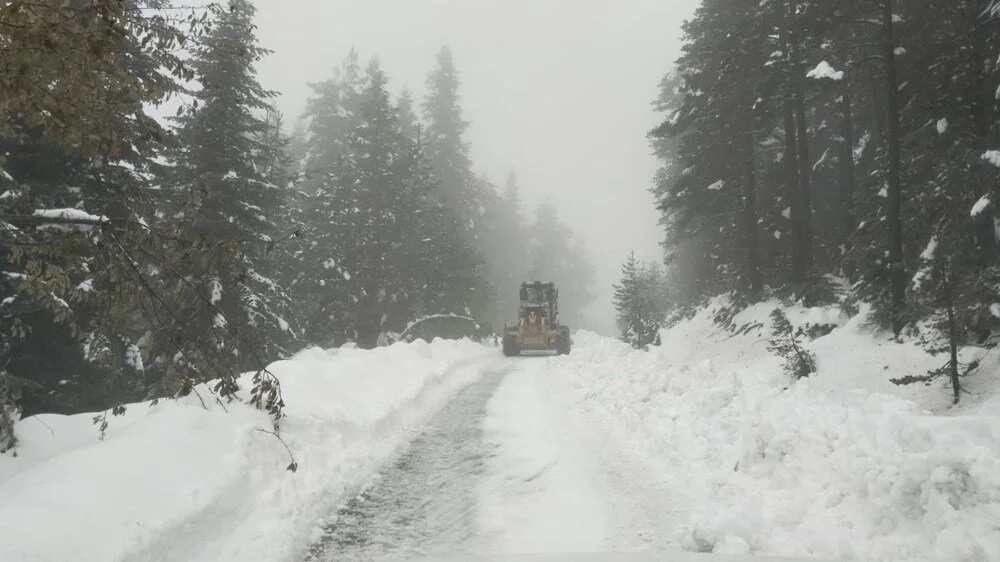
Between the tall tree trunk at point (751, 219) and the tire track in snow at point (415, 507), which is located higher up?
the tall tree trunk at point (751, 219)

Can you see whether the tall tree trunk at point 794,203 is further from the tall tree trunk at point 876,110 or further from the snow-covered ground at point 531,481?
the snow-covered ground at point 531,481

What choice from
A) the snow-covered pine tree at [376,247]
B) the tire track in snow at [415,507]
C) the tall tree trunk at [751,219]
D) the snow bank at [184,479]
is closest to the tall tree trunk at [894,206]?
the tall tree trunk at [751,219]

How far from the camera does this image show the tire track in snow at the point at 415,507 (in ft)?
14.8

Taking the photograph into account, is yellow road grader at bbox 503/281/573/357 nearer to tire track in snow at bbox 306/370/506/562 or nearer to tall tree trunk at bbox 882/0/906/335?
tall tree trunk at bbox 882/0/906/335

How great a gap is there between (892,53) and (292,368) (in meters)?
12.5

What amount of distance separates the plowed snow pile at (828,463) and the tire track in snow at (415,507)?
1941 mm

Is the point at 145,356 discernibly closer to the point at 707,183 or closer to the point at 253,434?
the point at 253,434

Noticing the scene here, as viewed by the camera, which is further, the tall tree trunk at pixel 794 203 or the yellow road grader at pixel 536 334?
the yellow road grader at pixel 536 334

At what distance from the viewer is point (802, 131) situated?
1631cm

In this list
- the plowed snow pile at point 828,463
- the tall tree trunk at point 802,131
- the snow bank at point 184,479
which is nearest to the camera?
the snow bank at point 184,479

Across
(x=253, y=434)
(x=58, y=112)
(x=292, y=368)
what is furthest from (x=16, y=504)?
(x=292, y=368)

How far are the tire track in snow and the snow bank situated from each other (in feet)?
0.78

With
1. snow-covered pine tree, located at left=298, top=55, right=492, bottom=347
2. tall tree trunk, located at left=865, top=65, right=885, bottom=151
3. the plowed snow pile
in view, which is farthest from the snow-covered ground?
snow-covered pine tree, located at left=298, top=55, right=492, bottom=347

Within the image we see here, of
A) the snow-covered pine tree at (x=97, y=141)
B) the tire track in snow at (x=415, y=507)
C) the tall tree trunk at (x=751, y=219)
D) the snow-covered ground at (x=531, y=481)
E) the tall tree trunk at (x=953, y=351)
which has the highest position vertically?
the tall tree trunk at (x=751, y=219)
